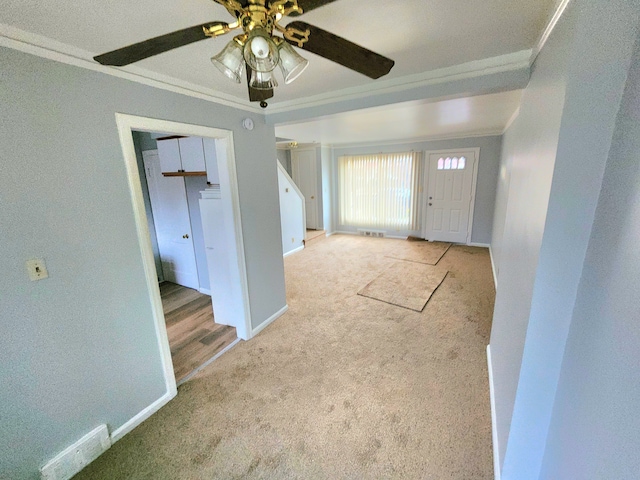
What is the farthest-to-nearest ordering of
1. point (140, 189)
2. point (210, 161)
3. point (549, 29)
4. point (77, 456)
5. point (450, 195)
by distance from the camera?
point (450, 195), point (210, 161), point (140, 189), point (77, 456), point (549, 29)

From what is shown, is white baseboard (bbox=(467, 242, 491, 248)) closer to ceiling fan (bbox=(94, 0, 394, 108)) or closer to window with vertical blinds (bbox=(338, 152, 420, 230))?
window with vertical blinds (bbox=(338, 152, 420, 230))

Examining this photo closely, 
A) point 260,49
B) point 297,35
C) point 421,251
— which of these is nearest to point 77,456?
point 260,49

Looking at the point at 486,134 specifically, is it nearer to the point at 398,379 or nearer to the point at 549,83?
the point at 549,83

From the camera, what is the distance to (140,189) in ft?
5.53

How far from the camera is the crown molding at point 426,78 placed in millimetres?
1549

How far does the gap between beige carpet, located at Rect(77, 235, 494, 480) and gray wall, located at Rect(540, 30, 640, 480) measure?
0.84m

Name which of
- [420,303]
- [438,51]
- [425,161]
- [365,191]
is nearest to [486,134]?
[425,161]

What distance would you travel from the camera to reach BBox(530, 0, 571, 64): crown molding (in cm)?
98

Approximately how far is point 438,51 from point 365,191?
193 inches

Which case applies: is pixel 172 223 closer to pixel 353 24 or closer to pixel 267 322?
pixel 267 322

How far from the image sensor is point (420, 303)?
10.4 ft

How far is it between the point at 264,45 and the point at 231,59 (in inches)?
7.8

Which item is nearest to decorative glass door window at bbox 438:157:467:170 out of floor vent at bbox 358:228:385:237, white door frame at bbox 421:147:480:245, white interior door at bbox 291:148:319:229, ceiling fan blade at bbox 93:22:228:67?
white door frame at bbox 421:147:480:245

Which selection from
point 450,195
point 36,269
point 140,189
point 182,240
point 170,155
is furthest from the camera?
point 450,195
